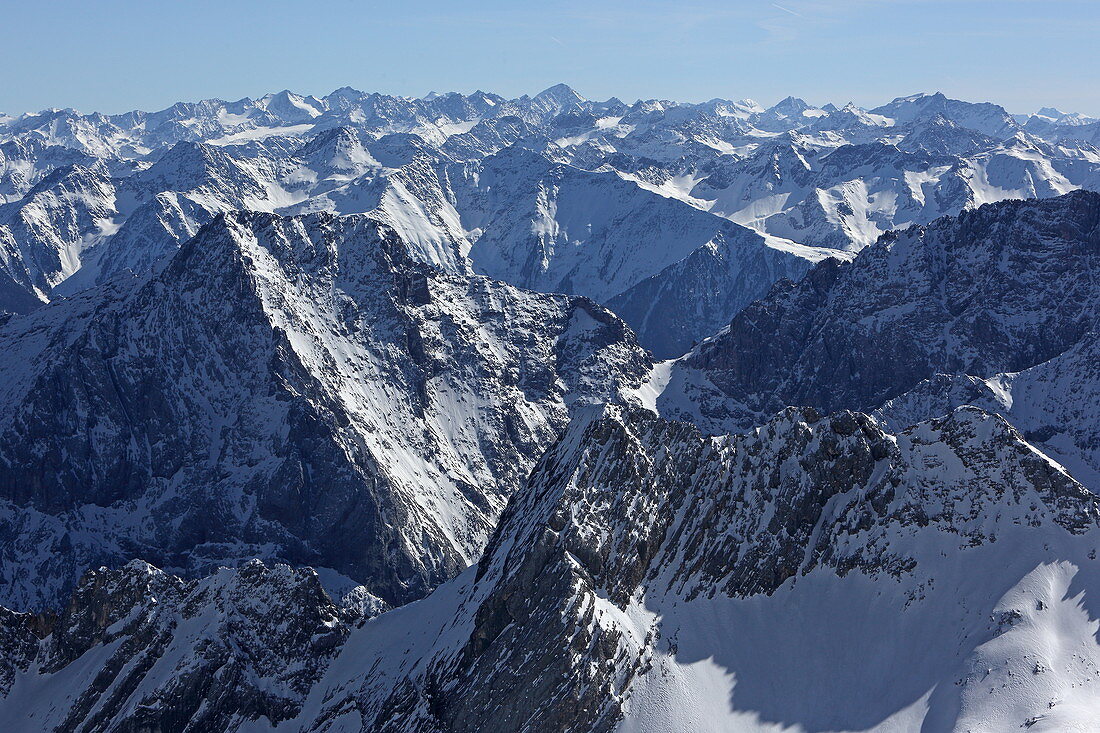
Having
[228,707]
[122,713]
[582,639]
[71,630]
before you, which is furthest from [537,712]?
[71,630]

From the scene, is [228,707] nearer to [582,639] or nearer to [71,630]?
[71,630]

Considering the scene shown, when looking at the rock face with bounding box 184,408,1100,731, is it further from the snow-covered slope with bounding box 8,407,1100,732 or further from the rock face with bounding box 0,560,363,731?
the rock face with bounding box 0,560,363,731

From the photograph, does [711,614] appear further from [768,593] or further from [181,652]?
[181,652]

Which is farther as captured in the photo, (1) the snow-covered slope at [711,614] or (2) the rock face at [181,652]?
(2) the rock face at [181,652]

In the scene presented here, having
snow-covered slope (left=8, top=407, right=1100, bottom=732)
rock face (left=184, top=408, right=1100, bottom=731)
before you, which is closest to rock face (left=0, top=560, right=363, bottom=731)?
snow-covered slope (left=8, top=407, right=1100, bottom=732)

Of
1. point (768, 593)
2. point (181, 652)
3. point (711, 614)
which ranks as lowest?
point (181, 652)

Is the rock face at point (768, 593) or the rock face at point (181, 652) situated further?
the rock face at point (181, 652)

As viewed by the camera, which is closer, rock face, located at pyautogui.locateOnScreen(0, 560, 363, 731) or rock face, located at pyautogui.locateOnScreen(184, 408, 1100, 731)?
rock face, located at pyautogui.locateOnScreen(184, 408, 1100, 731)

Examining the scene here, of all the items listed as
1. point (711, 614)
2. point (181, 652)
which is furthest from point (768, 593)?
point (181, 652)

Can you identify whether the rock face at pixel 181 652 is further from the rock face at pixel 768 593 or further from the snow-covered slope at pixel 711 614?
the rock face at pixel 768 593

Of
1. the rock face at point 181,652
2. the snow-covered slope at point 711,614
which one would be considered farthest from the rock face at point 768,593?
the rock face at point 181,652

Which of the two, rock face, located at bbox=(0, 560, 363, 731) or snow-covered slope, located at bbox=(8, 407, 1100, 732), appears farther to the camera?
rock face, located at bbox=(0, 560, 363, 731)
